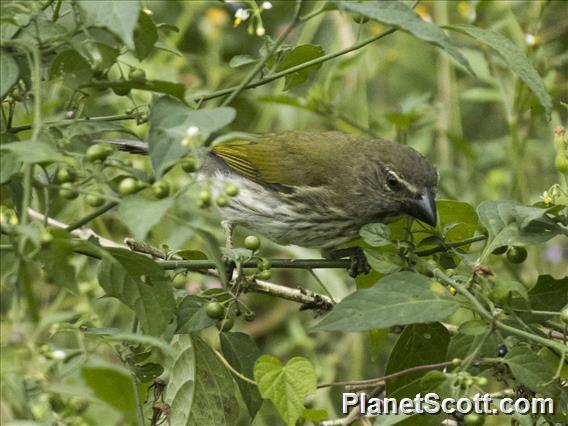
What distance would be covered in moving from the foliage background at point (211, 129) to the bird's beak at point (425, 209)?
0.29 m

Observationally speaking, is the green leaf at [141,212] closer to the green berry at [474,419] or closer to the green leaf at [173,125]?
the green leaf at [173,125]

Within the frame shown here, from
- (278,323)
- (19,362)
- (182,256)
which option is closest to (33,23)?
(19,362)

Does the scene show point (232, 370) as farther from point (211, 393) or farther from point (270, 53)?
point (270, 53)

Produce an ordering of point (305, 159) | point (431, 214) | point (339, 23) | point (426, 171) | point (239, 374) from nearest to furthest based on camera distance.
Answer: point (239, 374)
point (431, 214)
point (426, 171)
point (305, 159)
point (339, 23)

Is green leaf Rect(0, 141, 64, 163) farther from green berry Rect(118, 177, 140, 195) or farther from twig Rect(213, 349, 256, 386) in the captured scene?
twig Rect(213, 349, 256, 386)

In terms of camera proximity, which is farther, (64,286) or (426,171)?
(426,171)

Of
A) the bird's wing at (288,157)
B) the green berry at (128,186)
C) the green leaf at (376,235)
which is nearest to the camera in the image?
the green berry at (128,186)

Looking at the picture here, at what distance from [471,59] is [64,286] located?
3.54m

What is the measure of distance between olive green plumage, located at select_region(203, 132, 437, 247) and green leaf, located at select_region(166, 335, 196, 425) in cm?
A: 113

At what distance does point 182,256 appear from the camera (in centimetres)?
321

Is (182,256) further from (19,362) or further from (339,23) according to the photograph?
(339,23)

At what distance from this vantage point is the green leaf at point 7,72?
2.30m

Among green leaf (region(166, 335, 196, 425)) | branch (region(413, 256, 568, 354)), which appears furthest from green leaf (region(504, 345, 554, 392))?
green leaf (region(166, 335, 196, 425))

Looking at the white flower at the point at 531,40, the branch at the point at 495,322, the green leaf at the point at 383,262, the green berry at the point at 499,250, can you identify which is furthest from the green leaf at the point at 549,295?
the white flower at the point at 531,40
